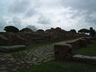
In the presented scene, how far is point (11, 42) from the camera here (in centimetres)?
797

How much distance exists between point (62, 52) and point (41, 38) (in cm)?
671

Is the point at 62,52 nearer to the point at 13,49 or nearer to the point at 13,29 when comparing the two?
the point at 13,49

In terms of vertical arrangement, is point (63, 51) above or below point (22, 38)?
below

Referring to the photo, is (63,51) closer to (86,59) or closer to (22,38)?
(86,59)

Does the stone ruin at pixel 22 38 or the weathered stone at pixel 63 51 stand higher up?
the stone ruin at pixel 22 38

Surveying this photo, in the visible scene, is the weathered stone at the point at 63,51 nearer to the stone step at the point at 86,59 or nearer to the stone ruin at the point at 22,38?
the stone step at the point at 86,59

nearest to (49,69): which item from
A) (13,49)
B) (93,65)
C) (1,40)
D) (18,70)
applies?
(18,70)

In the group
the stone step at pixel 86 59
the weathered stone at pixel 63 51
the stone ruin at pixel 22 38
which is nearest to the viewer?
the stone step at pixel 86 59

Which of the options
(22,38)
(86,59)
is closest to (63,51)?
(86,59)

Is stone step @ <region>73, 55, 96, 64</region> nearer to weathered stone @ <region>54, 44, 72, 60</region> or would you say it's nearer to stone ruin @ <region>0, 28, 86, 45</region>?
weathered stone @ <region>54, 44, 72, 60</region>

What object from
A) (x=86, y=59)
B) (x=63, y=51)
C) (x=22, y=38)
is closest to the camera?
(x=86, y=59)

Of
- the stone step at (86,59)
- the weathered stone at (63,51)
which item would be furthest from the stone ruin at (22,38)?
the stone step at (86,59)

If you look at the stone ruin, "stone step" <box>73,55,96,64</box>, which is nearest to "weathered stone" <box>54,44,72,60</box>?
"stone step" <box>73,55,96,64</box>

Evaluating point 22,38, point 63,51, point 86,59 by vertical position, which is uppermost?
point 22,38
